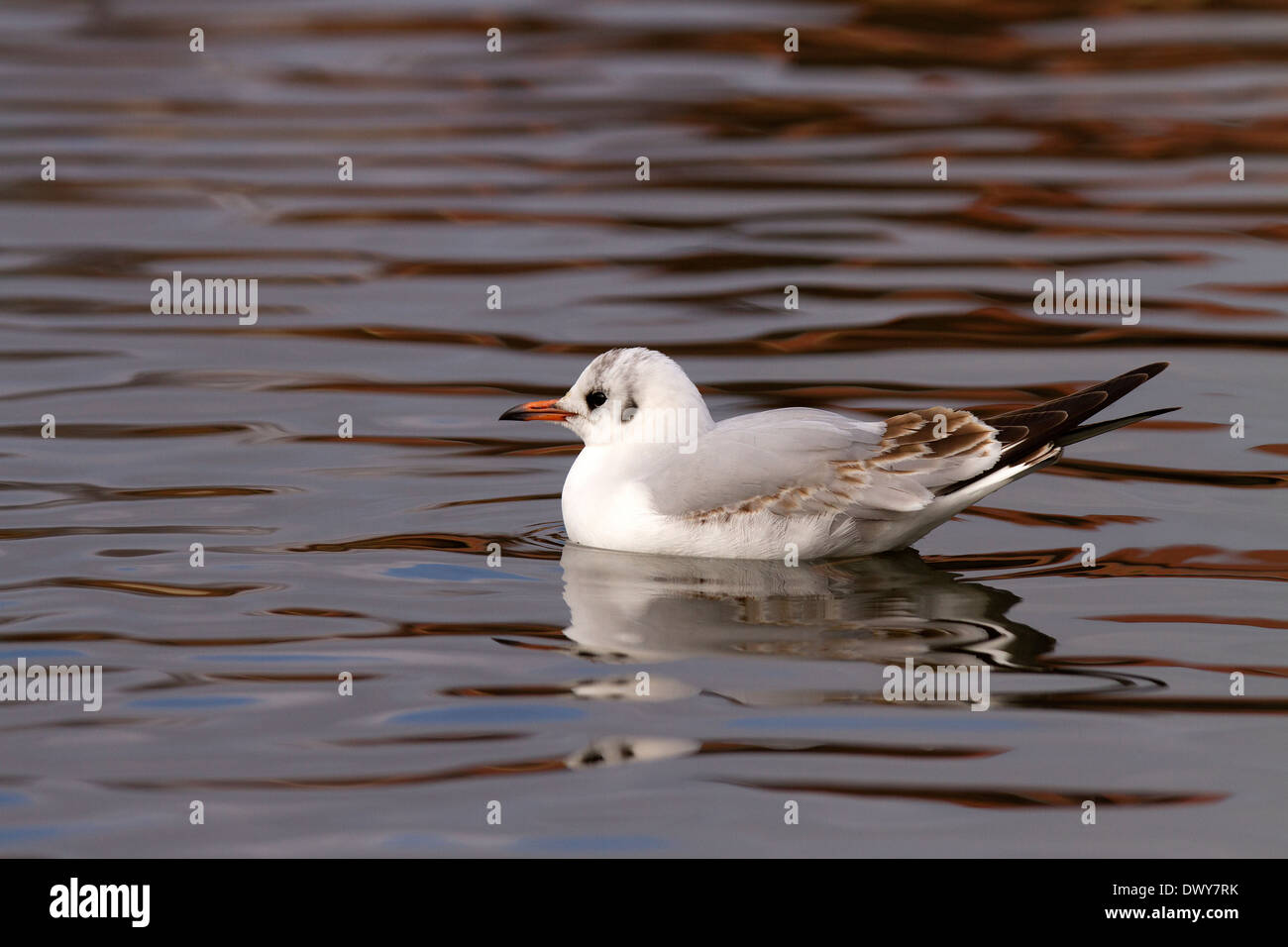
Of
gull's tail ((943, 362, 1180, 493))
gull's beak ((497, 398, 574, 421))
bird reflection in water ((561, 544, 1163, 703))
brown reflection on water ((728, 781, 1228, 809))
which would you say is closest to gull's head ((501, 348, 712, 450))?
gull's beak ((497, 398, 574, 421))

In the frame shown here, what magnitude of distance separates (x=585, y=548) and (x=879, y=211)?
7795 millimetres

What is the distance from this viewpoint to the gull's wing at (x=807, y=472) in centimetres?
892

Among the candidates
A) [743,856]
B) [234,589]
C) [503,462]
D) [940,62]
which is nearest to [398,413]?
[503,462]

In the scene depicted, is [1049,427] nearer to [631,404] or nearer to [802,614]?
[802,614]

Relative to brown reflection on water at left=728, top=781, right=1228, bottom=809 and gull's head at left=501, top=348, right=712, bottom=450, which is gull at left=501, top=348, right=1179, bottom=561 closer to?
gull's head at left=501, top=348, right=712, bottom=450

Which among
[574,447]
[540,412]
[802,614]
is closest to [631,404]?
[540,412]

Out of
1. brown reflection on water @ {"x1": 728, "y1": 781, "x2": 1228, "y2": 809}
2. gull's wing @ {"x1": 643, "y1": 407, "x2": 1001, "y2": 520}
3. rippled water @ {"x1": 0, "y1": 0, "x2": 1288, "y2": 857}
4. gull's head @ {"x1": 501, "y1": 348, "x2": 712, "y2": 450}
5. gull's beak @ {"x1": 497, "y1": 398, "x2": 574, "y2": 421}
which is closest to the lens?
brown reflection on water @ {"x1": 728, "y1": 781, "x2": 1228, "y2": 809}

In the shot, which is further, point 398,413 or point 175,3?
point 175,3

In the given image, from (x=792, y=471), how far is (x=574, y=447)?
273 cm

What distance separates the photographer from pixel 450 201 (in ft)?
56.8

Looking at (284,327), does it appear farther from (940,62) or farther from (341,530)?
(940,62)

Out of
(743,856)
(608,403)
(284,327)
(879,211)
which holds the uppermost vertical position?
(879,211)

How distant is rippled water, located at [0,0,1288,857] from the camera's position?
6918 mm

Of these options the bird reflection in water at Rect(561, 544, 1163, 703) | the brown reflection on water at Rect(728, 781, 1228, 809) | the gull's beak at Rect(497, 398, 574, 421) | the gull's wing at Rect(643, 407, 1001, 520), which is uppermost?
the gull's beak at Rect(497, 398, 574, 421)
